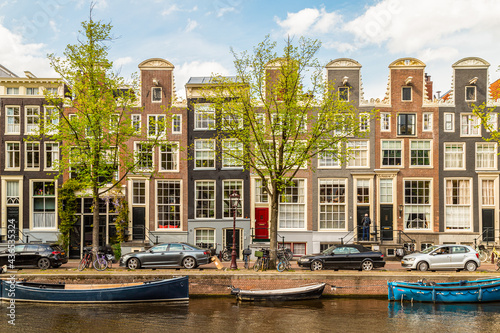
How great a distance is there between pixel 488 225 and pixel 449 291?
13.4 m

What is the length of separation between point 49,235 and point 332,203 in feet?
67.3

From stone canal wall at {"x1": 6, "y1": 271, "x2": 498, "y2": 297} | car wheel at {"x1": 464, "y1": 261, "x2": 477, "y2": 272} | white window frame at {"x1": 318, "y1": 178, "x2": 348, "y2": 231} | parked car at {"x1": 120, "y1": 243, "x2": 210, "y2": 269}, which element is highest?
white window frame at {"x1": 318, "y1": 178, "x2": 348, "y2": 231}

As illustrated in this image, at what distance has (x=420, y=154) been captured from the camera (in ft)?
105

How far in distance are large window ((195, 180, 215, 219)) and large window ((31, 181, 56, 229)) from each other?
10.4 metres

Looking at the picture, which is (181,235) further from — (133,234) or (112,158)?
(112,158)

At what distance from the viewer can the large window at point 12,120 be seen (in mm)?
32844

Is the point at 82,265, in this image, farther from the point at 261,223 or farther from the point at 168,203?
the point at 261,223

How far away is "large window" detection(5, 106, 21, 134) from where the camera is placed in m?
32.8

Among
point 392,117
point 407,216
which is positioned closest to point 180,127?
point 392,117

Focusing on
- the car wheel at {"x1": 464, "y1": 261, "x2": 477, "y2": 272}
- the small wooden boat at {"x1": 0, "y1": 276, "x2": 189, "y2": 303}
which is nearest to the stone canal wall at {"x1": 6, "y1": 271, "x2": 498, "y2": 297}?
the small wooden boat at {"x1": 0, "y1": 276, "x2": 189, "y2": 303}

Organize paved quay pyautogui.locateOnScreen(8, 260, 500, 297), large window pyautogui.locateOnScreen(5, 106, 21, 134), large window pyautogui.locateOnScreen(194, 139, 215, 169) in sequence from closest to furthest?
1. paved quay pyautogui.locateOnScreen(8, 260, 500, 297)
2. large window pyautogui.locateOnScreen(194, 139, 215, 169)
3. large window pyautogui.locateOnScreen(5, 106, 21, 134)

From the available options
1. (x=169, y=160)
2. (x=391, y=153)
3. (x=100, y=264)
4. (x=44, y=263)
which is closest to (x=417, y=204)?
(x=391, y=153)

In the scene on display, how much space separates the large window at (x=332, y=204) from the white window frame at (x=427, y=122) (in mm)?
7080

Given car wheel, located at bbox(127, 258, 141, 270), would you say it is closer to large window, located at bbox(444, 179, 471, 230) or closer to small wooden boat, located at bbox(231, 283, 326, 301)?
small wooden boat, located at bbox(231, 283, 326, 301)
